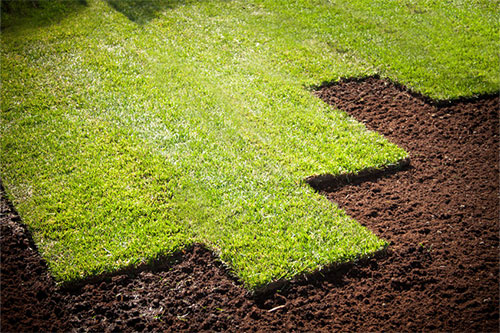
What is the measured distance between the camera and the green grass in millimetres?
4555

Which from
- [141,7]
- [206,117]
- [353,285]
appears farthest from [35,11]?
[353,285]

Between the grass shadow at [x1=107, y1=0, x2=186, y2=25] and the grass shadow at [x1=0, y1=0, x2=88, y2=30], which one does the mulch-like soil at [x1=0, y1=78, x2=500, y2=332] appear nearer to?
the grass shadow at [x1=107, y1=0, x2=186, y2=25]

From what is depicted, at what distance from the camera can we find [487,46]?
757 cm

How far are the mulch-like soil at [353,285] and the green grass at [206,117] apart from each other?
0.18m

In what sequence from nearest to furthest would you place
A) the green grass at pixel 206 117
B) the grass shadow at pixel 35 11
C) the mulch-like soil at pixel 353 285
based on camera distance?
1. the mulch-like soil at pixel 353 285
2. the green grass at pixel 206 117
3. the grass shadow at pixel 35 11

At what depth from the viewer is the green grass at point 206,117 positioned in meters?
4.55

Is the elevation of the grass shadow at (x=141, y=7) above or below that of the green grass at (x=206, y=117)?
above

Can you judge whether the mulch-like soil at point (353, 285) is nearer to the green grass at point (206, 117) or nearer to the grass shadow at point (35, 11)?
the green grass at point (206, 117)

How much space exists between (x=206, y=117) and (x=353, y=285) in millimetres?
3109

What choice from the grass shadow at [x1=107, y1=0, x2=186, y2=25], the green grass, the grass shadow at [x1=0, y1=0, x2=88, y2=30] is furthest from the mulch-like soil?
the grass shadow at [x1=0, y1=0, x2=88, y2=30]

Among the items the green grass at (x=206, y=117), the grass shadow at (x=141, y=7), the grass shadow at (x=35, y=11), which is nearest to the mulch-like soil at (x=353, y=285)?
the green grass at (x=206, y=117)

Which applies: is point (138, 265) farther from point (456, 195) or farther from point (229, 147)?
point (456, 195)

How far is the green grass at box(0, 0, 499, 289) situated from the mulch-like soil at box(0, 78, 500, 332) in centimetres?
18

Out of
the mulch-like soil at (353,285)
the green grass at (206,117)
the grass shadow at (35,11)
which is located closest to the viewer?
the mulch-like soil at (353,285)
